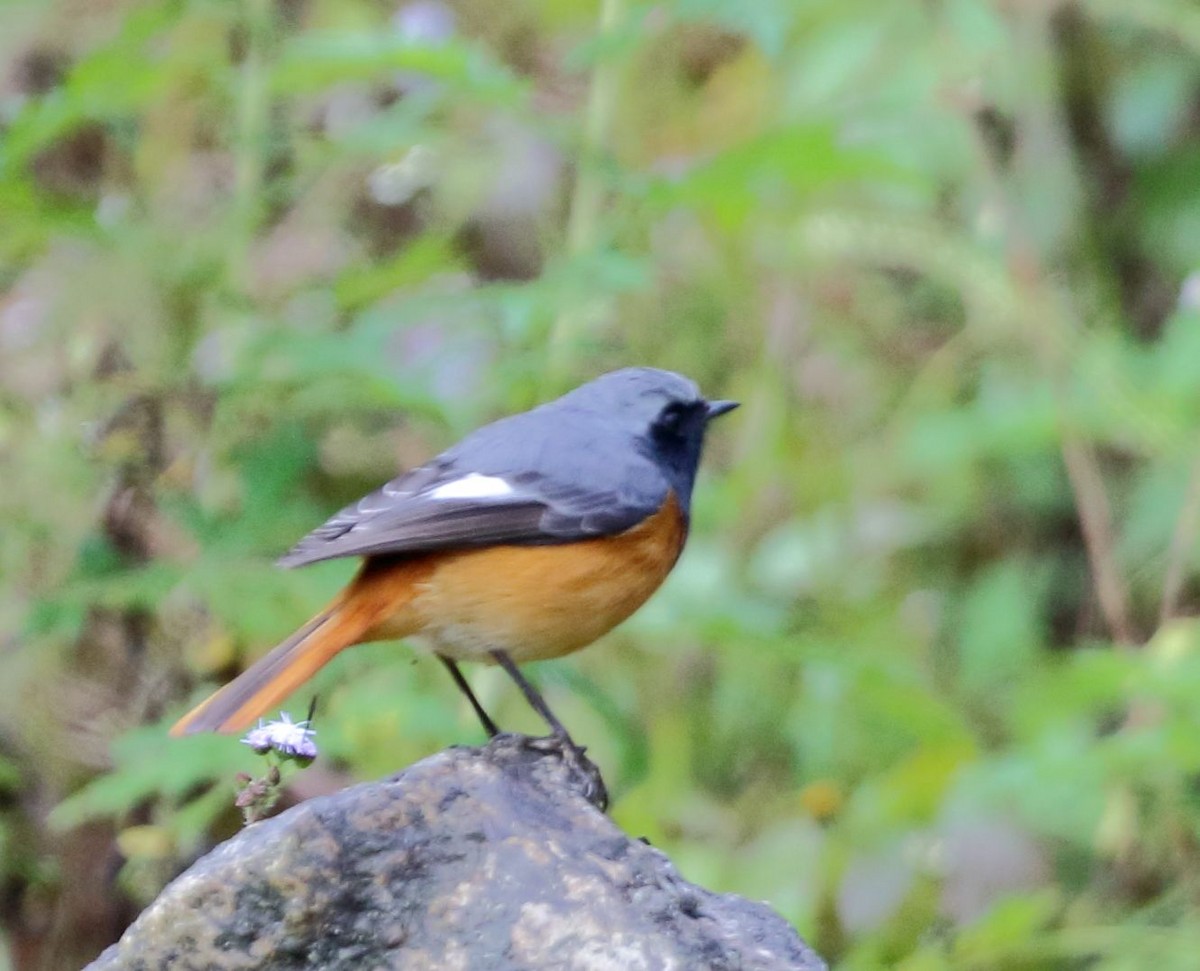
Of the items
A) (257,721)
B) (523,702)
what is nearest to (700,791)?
(523,702)

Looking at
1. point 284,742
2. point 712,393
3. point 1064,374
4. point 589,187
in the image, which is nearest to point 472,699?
point 284,742

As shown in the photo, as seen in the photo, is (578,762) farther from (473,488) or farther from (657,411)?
(657,411)

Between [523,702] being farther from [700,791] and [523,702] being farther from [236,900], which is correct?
[236,900]

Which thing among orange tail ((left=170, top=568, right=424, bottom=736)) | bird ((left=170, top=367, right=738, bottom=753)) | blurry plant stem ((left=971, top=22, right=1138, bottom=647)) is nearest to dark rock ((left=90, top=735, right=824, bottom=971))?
orange tail ((left=170, top=568, right=424, bottom=736))

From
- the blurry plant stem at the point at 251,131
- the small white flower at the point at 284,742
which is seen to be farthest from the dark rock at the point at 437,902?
the blurry plant stem at the point at 251,131

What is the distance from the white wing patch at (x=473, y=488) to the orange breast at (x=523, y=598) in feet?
0.36

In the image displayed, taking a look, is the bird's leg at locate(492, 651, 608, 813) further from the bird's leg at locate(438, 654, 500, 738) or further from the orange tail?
the orange tail

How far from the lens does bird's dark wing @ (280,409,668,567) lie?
9.70 feet

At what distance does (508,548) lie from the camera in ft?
10.1

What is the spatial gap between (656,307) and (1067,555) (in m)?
1.86

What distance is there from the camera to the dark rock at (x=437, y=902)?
215cm

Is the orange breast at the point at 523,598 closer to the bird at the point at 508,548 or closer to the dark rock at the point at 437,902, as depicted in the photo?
the bird at the point at 508,548

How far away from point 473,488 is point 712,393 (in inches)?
120

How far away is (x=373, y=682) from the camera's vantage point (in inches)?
157
